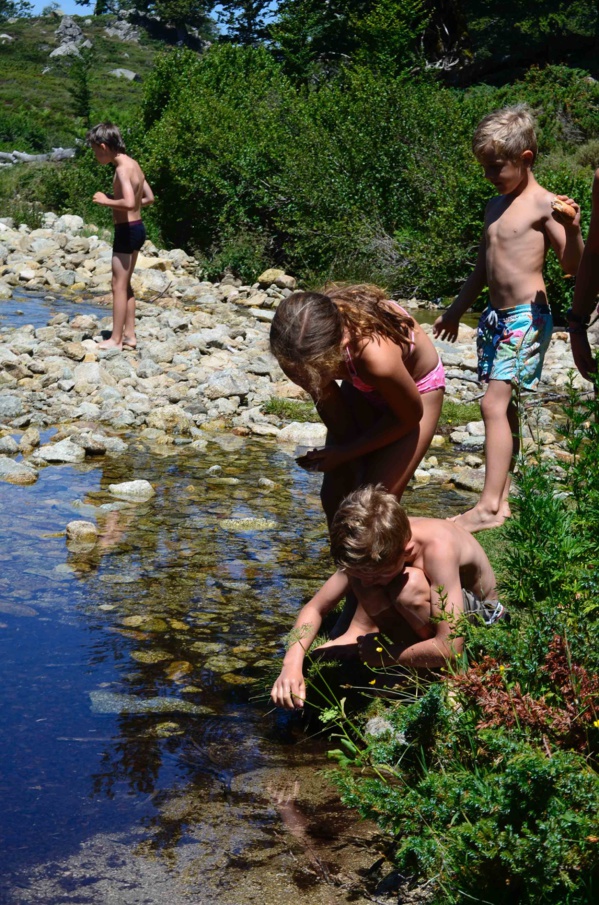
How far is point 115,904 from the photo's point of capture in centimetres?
252

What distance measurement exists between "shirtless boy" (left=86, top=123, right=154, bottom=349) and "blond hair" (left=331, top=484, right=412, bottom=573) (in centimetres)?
687

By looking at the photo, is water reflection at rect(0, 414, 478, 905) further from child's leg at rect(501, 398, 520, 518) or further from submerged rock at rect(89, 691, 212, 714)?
child's leg at rect(501, 398, 520, 518)

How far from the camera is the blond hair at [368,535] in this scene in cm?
311

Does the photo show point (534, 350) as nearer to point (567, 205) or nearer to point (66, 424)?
point (567, 205)

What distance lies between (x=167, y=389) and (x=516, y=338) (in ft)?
14.2

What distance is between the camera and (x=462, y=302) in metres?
5.13

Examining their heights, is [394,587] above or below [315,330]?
below

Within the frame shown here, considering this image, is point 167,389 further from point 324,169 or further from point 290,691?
point 324,169

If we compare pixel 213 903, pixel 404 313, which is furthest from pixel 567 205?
pixel 213 903

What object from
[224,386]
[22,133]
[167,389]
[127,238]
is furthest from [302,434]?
[22,133]

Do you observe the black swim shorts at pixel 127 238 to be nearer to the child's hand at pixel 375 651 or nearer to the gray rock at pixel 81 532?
the gray rock at pixel 81 532

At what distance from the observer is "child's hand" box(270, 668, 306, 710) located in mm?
3223

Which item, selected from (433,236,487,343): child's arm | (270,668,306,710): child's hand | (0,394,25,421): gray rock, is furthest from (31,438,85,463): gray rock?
(270,668,306,710): child's hand

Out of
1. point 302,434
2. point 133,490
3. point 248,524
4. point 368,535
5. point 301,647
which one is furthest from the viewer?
point 302,434
